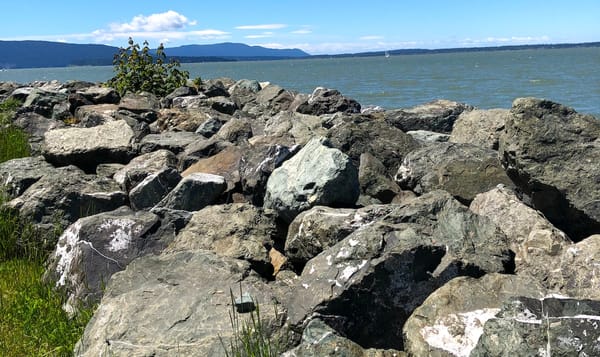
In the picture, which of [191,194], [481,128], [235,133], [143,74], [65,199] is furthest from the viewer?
[143,74]

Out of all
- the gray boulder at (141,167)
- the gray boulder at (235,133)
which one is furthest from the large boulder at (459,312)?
the gray boulder at (235,133)

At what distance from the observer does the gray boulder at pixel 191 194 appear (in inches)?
300

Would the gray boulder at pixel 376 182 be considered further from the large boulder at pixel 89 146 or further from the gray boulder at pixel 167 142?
the large boulder at pixel 89 146

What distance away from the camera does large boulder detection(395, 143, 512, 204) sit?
725cm

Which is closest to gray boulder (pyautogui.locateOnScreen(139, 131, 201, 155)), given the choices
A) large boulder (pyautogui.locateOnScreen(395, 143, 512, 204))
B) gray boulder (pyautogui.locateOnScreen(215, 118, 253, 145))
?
gray boulder (pyautogui.locateOnScreen(215, 118, 253, 145))

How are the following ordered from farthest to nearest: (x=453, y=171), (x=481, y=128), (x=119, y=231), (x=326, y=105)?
(x=326, y=105)
(x=481, y=128)
(x=453, y=171)
(x=119, y=231)

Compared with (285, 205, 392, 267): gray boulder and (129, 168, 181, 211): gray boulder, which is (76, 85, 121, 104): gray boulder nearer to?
(129, 168, 181, 211): gray boulder

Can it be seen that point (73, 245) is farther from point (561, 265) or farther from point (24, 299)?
point (561, 265)

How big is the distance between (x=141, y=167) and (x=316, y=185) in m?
3.27

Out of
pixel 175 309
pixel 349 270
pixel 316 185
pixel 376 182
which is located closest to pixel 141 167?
pixel 316 185

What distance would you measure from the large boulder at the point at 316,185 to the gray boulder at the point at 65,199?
2290 mm

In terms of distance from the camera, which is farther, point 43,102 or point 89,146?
point 43,102

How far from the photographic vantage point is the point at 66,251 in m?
6.61

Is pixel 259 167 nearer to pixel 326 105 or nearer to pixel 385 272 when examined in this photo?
pixel 385 272
